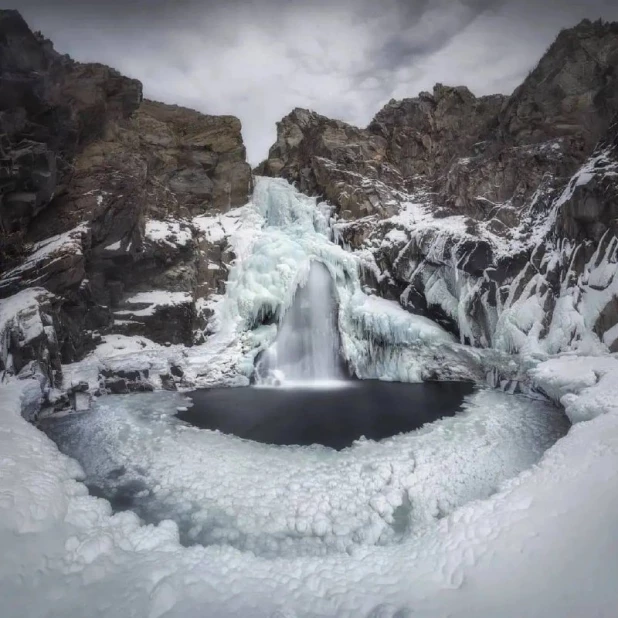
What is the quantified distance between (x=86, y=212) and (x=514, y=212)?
18346mm

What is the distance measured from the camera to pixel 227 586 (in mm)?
4137

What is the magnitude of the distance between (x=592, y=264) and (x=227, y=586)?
13.9 m

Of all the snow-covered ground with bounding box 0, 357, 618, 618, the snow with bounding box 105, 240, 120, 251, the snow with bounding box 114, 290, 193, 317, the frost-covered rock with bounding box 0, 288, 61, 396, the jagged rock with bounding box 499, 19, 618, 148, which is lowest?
the snow-covered ground with bounding box 0, 357, 618, 618

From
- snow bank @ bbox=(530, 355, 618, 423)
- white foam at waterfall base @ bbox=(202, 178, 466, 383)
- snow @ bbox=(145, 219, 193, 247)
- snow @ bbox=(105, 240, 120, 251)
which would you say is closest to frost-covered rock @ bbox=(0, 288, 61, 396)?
snow @ bbox=(105, 240, 120, 251)

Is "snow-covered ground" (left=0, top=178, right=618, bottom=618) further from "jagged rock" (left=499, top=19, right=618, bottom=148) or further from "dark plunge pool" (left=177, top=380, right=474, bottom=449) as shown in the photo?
"jagged rock" (left=499, top=19, right=618, bottom=148)

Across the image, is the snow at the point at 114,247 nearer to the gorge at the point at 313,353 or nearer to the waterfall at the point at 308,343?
the gorge at the point at 313,353

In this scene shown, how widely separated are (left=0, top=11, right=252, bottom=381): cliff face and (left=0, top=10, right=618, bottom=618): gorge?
97 millimetres

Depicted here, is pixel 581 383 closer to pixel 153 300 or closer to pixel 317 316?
pixel 317 316

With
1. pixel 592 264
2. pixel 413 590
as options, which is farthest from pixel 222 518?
pixel 592 264

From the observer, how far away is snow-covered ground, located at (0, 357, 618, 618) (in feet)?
12.2

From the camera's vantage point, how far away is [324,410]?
39.7 feet

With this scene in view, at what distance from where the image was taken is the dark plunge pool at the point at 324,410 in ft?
32.5

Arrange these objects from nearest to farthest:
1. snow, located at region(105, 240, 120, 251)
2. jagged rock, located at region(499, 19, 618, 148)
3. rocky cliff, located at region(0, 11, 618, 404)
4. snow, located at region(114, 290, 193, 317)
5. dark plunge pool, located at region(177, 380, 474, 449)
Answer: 1. dark plunge pool, located at region(177, 380, 474, 449)
2. rocky cliff, located at region(0, 11, 618, 404)
3. snow, located at region(105, 240, 120, 251)
4. jagged rock, located at region(499, 19, 618, 148)
5. snow, located at region(114, 290, 193, 317)

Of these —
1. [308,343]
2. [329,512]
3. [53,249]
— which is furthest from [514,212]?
[53,249]
